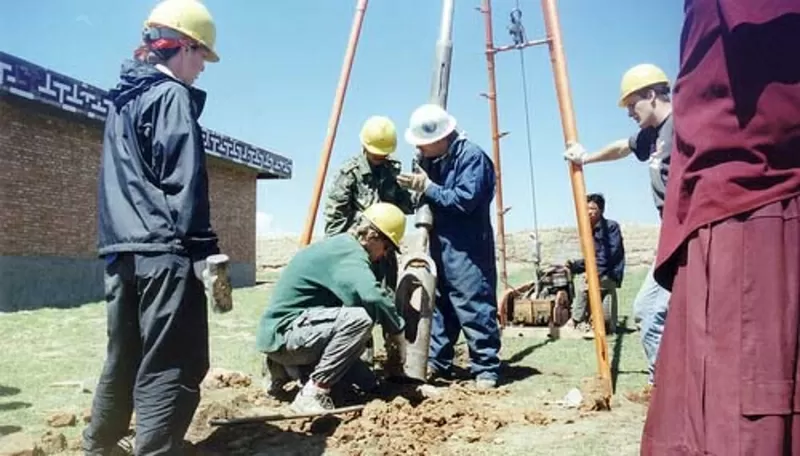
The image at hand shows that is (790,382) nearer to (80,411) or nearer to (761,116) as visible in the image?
(761,116)

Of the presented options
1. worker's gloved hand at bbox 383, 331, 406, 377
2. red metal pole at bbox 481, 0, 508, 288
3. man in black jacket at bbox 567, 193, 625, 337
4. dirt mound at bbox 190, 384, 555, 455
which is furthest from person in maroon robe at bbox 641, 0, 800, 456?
red metal pole at bbox 481, 0, 508, 288

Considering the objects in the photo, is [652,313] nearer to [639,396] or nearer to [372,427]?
[639,396]

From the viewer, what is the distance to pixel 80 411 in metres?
4.33

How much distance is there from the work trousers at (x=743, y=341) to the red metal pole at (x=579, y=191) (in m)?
2.93

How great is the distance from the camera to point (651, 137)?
428cm

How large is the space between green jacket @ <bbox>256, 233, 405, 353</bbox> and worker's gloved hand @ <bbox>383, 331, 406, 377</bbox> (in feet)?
1.52

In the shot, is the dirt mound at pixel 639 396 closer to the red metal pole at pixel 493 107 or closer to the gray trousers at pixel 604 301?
the gray trousers at pixel 604 301

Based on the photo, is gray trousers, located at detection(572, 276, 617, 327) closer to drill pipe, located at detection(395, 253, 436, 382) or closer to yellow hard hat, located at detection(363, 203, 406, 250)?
drill pipe, located at detection(395, 253, 436, 382)

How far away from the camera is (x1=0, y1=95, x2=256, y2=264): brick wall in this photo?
39.9 feet

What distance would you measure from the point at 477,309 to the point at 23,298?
9590 millimetres

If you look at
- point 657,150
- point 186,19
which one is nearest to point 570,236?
point 657,150

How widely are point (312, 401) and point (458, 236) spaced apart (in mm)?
1753

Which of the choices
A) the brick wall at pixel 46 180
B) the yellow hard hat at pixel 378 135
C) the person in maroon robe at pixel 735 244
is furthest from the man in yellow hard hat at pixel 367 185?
the brick wall at pixel 46 180

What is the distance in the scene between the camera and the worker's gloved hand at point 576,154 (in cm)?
499
